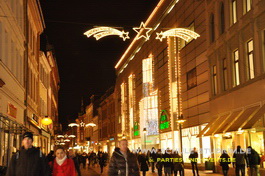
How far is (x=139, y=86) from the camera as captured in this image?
63.2 meters

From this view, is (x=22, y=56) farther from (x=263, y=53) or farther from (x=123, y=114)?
(x=123, y=114)

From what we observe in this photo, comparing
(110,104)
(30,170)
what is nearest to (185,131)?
(30,170)

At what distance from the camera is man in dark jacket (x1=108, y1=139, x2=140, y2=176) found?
30.3 feet

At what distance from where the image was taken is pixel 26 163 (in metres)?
8.03

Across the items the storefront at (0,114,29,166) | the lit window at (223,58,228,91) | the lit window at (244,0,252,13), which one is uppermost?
the lit window at (244,0,252,13)

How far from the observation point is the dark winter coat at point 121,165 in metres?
9.24

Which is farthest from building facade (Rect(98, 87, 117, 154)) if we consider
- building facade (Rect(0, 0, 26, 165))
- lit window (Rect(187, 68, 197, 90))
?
building facade (Rect(0, 0, 26, 165))

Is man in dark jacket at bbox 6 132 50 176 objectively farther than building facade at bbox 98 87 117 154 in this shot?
No

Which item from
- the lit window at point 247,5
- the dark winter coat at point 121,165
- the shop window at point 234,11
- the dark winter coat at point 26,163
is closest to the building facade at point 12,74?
the dark winter coat at point 121,165

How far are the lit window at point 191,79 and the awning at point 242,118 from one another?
35.5 ft

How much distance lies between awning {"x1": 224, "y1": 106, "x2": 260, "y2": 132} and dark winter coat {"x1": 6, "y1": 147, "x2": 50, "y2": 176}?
1744 centimetres

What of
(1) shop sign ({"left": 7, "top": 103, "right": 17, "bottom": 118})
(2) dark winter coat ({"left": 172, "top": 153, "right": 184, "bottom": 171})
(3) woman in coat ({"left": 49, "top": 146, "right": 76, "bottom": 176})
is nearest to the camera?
(3) woman in coat ({"left": 49, "top": 146, "right": 76, "bottom": 176})

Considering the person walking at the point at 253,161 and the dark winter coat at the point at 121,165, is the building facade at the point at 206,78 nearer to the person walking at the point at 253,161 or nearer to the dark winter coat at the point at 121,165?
the person walking at the point at 253,161

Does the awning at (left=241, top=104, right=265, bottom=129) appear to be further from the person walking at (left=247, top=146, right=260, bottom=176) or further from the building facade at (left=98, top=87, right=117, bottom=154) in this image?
the building facade at (left=98, top=87, right=117, bottom=154)
